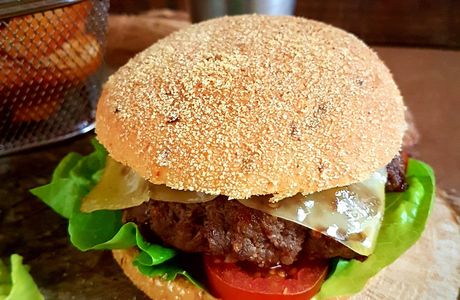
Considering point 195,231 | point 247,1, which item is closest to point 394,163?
point 195,231

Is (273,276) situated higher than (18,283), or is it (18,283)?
(273,276)

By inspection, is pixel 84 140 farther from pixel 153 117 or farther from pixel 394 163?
pixel 394 163

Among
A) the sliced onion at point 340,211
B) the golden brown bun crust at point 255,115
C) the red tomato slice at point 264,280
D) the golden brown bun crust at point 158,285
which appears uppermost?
the golden brown bun crust at point 255,115

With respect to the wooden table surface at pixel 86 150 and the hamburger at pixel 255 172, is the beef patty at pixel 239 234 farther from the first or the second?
the wooden table surface at pixel 86 150

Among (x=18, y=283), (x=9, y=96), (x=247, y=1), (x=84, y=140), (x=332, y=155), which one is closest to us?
(x=332, y=155)

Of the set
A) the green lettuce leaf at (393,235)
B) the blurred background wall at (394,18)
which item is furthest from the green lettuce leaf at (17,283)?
the blurred background wall at (394,18)

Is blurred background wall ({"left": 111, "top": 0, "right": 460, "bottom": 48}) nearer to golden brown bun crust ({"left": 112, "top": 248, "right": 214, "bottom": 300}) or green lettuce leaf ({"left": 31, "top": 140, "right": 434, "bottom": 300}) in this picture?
green lettuce leaf ({"left": 31, "top": 140, "right": 434, "bottom": 300})
